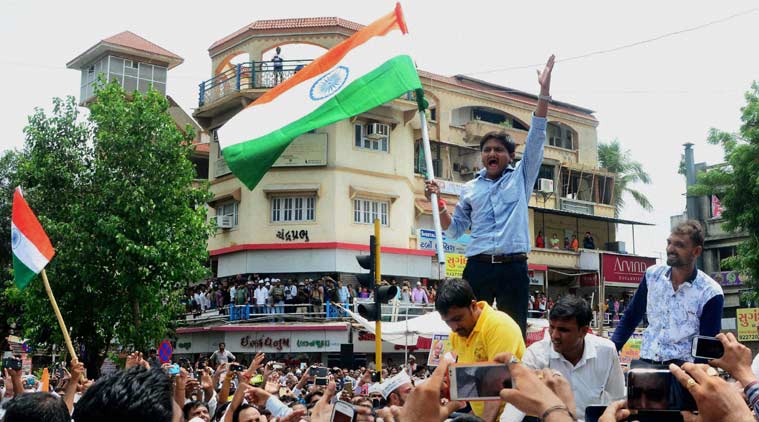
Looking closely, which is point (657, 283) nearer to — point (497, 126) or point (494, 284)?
point (494, 284)

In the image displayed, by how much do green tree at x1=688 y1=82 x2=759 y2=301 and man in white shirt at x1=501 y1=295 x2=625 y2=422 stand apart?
19218 mm

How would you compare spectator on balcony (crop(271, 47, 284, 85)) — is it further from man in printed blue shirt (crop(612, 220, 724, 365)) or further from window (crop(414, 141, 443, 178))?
man in printed blue shirt (crop(612, 220, 724, 365))

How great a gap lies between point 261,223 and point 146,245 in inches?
342

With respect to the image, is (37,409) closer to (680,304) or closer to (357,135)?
(680,304)

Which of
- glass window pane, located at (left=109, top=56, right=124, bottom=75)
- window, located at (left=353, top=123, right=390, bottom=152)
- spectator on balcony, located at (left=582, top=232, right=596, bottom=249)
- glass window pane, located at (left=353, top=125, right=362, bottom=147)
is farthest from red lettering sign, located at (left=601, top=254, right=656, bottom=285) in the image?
glass window pane, located at (left=109, top=56, right=124, bottom=75)

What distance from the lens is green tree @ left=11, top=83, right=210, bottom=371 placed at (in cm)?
2464

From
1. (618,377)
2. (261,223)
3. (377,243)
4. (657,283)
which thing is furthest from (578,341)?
(261,223)

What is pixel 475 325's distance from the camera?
508cm

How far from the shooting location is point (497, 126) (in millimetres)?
38062

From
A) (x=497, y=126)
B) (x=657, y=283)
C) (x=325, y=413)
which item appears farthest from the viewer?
(x=497, y=126)

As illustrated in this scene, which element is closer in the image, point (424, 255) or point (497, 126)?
point (424, 255)

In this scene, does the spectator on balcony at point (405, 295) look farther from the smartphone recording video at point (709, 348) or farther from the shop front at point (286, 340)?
the smartphone recording video at point (709, 348)

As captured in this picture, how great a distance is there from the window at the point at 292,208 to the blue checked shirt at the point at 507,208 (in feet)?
88.7

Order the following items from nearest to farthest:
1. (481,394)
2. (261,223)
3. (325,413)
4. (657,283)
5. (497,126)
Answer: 1. (481,394)
2. (325,413)
3. (657,283)
4. (261,223)
5. (497,126)
